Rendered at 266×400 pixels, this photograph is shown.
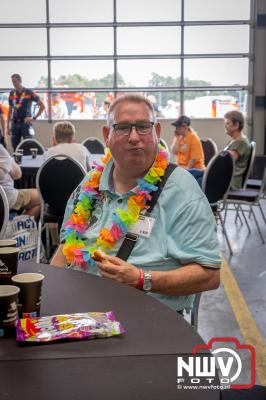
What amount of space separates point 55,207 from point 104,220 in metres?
2.33

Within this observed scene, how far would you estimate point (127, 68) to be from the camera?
10.6 meters

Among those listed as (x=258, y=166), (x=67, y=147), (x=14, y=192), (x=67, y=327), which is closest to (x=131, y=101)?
(x=67, y=327)

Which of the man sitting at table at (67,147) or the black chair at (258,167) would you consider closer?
the man sitting at table at (67,147)

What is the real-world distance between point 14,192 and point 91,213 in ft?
8.08

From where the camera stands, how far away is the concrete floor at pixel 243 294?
10.2 feet

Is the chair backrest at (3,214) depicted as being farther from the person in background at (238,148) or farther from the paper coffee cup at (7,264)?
the person in background at (238,148)

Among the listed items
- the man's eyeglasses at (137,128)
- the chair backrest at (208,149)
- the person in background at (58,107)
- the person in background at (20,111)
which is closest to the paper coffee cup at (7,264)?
the man's eyeglasses at (137,128)

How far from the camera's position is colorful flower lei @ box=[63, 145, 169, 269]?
1.85 metres

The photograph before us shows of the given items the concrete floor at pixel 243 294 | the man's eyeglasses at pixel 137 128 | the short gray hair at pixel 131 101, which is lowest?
the concrete floor at pixel 243 294

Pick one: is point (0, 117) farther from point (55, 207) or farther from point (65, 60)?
point (55, 207)

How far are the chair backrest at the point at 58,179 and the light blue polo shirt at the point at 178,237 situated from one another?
2.23m

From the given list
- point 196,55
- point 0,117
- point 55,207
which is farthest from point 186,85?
point 55,207

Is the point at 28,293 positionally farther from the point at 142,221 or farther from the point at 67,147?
the point at 67,147

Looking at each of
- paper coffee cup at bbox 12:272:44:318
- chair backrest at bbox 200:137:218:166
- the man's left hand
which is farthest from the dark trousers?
paper coffee cup at bbox 12:272:44:318
